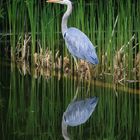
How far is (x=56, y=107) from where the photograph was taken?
17.6ft

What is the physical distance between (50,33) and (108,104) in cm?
222

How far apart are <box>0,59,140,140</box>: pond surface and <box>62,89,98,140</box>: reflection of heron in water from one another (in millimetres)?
41

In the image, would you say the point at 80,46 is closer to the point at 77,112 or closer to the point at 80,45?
the point at 80,45

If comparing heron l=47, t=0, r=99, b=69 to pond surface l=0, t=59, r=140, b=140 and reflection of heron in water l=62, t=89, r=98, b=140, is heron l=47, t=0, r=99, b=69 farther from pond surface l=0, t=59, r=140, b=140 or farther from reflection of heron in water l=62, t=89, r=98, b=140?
reflection of heron in water l=62, t=89, r=98, b=140

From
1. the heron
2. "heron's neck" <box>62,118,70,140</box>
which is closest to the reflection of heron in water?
"heron's neck" <box>62,118,70,140</box>

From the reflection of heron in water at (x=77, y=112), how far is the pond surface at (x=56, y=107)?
41 millimetres

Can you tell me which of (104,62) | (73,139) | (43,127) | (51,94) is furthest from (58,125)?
(104,62)

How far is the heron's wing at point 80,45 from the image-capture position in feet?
21.8

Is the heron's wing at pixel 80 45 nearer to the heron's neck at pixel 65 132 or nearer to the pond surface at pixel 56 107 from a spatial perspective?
the pond surface at pixel 56 107

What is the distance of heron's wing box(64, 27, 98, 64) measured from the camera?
6.64 m

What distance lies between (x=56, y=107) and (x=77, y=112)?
33 cm

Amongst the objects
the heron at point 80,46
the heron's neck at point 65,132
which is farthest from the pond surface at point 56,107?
the heron at point 80,46

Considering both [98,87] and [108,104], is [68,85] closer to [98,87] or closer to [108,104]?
[98,87]

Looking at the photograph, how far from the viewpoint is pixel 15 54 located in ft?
27.1
